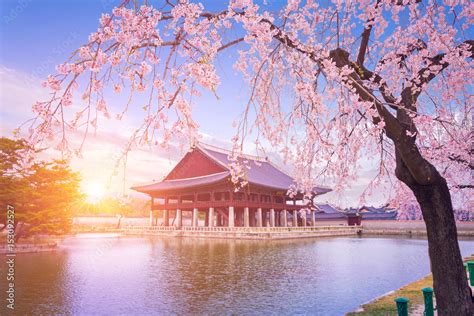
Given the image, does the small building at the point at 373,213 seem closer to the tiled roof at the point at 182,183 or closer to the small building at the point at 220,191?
the small building at the point at 220,191

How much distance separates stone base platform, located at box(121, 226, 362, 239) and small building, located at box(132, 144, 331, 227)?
80.9 inches

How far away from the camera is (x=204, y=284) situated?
31.8 ft

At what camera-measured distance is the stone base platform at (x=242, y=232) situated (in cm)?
2882

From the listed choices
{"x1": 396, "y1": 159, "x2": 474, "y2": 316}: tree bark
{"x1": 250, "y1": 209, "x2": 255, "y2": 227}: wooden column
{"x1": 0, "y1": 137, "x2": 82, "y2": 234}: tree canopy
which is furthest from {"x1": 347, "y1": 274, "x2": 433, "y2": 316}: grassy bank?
{"x1": 250, "y1": 209, "x2": 255, "y2": 227}: wooden column

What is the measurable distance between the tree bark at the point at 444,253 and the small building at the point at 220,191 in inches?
1101

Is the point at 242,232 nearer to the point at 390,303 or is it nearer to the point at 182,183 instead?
the point at 182,183

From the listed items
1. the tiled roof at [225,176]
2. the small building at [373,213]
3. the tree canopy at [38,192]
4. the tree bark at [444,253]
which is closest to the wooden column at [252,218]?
the tiled roof at [225,176]

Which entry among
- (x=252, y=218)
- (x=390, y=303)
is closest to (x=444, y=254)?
(x=390, y=303)

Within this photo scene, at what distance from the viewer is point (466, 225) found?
37.5 meters

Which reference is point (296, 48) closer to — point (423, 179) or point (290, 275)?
point (423, 179)

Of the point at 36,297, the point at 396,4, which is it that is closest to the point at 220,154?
the point at 36,297

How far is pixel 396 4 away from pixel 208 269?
33.7 feet

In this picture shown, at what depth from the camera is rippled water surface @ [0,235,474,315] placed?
24.1 ft

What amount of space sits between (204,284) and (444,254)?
6.87m
